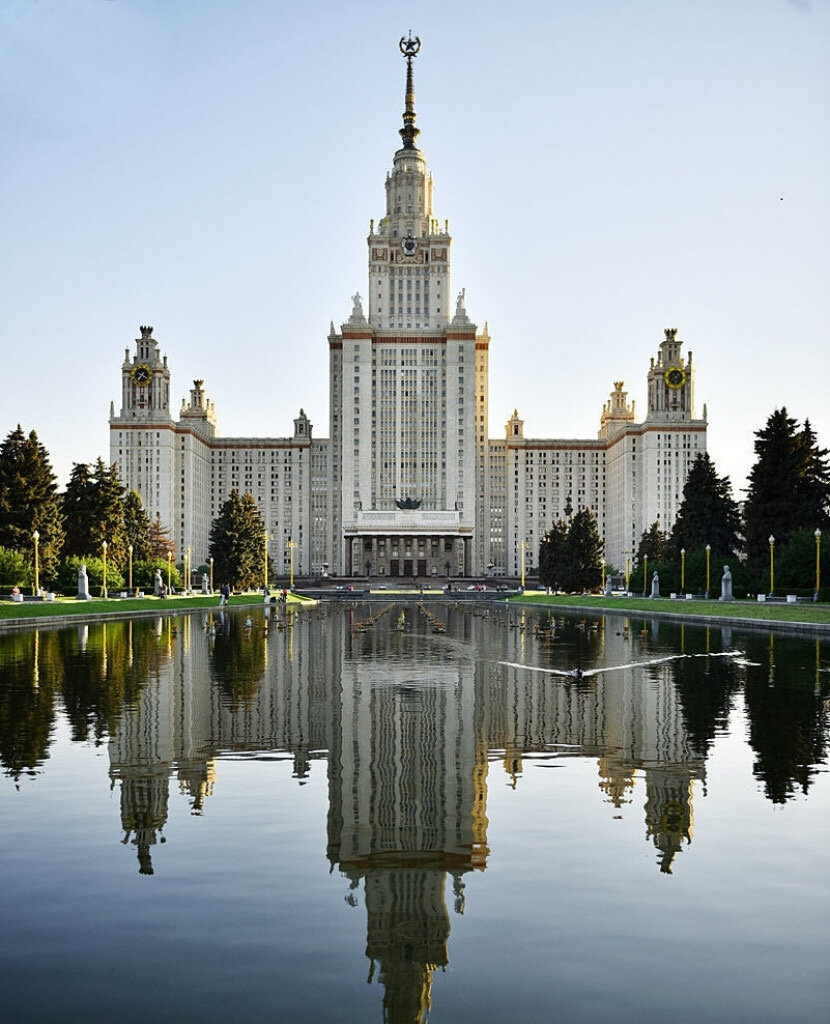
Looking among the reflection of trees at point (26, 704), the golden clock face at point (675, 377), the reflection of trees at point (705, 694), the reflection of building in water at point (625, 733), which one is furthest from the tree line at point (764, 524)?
the golden clock face at point (675, 377)

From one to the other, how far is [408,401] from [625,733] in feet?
561

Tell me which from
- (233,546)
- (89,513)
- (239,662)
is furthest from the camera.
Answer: (233,546)

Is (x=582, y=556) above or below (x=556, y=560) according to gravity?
above

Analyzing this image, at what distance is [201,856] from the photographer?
8.82 metres

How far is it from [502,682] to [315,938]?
54.5 feet

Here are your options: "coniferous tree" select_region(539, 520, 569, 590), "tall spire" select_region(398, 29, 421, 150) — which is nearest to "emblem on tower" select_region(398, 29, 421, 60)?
"tall spire" select_region(398, 29, 421, 150)

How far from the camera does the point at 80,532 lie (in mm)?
87375

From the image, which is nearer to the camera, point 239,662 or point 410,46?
point 239,662

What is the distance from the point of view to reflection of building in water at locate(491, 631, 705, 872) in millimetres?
10852

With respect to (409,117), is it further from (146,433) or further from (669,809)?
(669,809)

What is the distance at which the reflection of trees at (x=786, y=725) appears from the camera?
12578 mm

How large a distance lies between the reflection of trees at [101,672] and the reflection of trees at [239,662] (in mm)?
1794

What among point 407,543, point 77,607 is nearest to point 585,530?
point 77,607

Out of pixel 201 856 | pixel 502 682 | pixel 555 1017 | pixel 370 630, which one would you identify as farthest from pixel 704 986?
pixel 370 630
